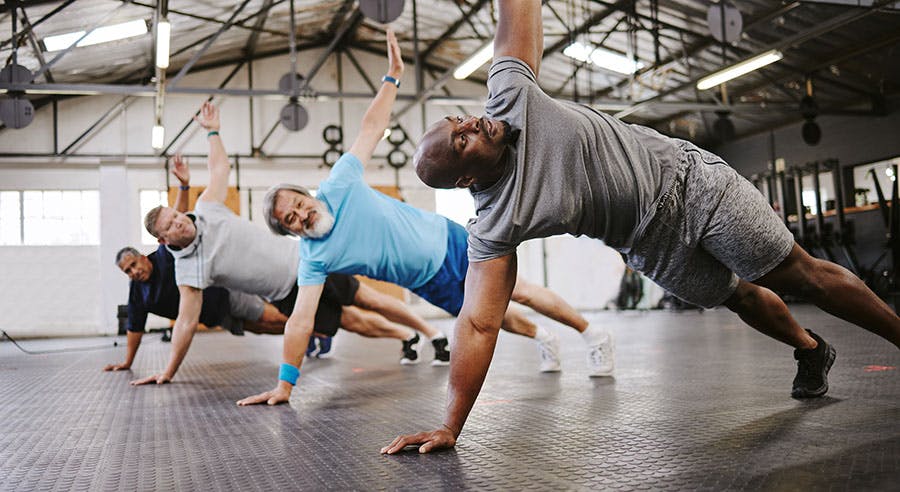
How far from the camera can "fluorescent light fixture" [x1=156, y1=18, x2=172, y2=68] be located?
20.7ft

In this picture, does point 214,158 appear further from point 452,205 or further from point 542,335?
point 452,205

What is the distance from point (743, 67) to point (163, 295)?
21.6ft

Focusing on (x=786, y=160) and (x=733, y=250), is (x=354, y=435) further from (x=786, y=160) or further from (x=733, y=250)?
(x=786, y=160)

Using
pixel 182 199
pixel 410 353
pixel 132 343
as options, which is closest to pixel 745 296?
pixel 410 353

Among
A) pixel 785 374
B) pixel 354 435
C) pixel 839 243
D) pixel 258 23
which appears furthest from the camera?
pixel 258 23

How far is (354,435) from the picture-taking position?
6.25 feet

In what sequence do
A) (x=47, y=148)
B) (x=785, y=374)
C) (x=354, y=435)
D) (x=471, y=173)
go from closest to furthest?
(x=471, y=173) < (x=354, y=435) < (x=785, y=374) < (x=47, y=148)

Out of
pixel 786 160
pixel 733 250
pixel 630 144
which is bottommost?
pixel 733 250

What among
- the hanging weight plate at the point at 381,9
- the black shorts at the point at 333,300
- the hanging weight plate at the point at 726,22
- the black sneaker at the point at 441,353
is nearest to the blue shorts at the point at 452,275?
the black shorts at the point at 333,300

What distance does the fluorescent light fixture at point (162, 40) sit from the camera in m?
6.30

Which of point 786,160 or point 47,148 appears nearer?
point 47,148

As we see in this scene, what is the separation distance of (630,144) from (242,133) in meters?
12.1

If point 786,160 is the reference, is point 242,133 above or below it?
above

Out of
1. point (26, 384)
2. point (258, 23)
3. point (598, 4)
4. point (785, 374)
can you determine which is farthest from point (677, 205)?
point (258, 23)
